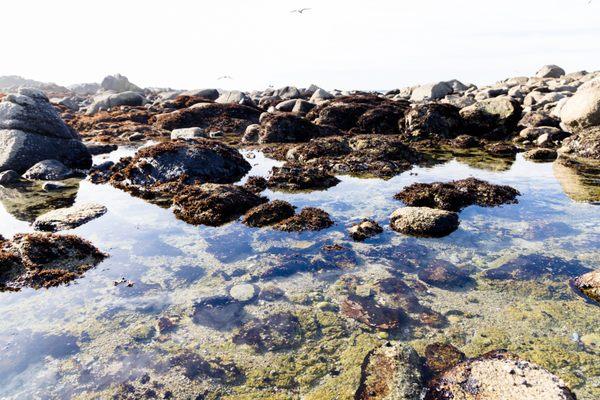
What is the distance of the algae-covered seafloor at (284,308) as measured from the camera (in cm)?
456

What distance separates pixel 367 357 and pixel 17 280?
6272 mm

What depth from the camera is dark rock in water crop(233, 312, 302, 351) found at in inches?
200

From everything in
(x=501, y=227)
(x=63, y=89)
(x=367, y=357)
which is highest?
(x=367, y=357)

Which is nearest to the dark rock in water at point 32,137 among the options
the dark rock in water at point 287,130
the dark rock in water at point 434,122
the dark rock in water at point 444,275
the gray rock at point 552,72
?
the dark rock in water at point 287,130

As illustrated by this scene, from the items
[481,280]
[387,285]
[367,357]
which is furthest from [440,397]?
[481,280]

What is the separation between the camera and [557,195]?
11.0 meters

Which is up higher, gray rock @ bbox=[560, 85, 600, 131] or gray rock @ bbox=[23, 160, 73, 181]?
gray rock @ bbox=[560, 85, 600, 131]

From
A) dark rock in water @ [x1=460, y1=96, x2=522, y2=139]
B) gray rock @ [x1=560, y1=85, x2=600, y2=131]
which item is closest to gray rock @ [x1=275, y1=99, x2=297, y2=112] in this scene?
dark rock in water @ [x1=460, y1=96, x2=522, y2=139]

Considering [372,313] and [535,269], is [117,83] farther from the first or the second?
[535,269]

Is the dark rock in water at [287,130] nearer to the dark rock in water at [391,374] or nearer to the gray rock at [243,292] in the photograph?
the gray rock at [243,292]

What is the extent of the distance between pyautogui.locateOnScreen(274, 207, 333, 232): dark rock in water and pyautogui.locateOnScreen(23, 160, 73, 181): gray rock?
10.4 metres

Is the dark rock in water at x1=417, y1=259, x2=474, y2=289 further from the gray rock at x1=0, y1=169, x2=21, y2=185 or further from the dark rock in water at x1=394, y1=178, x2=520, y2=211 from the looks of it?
the gray rock at x1=0, y1=169, x2=21, y2=185

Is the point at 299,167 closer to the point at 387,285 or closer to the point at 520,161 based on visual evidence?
the point at 387,285

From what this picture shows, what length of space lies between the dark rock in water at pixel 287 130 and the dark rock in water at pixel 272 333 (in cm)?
1783
